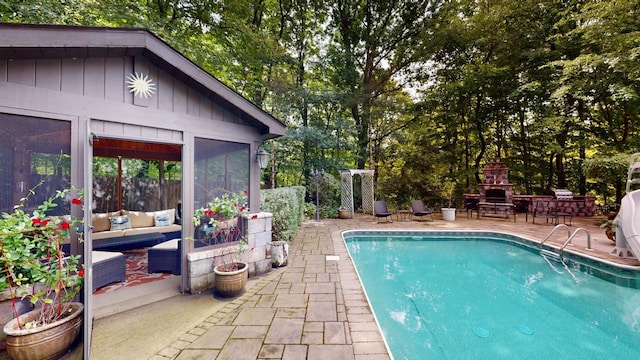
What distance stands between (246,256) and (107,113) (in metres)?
2.75

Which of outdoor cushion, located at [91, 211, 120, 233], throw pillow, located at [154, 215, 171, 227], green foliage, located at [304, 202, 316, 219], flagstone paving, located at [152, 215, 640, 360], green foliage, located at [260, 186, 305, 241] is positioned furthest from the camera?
green foliage, located at [304, 202, 316, 219]

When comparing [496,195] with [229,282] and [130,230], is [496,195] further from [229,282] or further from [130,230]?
[130,230]

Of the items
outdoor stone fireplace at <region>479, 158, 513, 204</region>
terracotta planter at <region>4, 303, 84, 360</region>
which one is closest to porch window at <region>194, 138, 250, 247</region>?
terracotta planter at <region>4, 303, 84, 360</region>

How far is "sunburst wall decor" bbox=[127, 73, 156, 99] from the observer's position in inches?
128

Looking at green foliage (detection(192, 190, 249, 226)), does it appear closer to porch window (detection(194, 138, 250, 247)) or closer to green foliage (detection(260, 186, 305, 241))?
porch window (detection(194, 138, 250, 247))

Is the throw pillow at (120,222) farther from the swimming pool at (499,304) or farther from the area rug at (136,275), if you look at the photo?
the swimming pool at (499,304)

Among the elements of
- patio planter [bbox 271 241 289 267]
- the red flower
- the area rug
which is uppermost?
the red flower

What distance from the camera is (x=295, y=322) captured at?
2.83m

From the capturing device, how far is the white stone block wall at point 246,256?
3656 mm

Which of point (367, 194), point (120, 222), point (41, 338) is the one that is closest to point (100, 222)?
point (120, 222)

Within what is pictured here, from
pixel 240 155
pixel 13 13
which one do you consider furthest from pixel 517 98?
pixel 13 13

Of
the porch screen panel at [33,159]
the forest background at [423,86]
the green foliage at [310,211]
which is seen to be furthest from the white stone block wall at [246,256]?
the green foliage at [310,211]

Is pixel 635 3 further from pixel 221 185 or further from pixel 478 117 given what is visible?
pixel 221 185

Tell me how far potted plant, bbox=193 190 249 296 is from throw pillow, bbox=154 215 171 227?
3.32 metres
